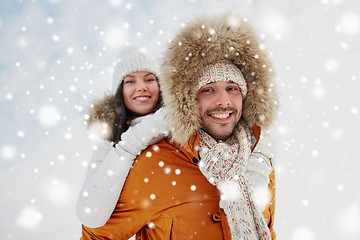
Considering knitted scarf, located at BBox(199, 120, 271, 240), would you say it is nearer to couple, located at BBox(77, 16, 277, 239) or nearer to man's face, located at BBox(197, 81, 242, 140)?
couple, located at BBox(77, 16, 277, 239)

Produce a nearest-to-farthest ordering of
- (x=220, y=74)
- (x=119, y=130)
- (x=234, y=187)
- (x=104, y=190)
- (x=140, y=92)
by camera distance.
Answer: (x=234, y=187) → (x=104, y=190) → (x=220, y=74) → (x=119, y=130) → (x=140, y=92)

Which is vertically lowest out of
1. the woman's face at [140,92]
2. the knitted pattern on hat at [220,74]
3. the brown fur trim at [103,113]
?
the brown fur trim at [103,113]

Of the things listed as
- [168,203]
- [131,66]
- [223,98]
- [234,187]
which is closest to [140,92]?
[131,66]

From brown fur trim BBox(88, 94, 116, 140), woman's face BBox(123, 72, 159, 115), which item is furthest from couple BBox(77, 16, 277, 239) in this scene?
woman's face BBox(123, 72, 159, 115)

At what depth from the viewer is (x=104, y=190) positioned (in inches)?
72.7

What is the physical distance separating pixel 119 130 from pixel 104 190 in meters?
0.71

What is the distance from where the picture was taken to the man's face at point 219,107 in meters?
2.01

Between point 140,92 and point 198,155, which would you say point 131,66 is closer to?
point 140,92

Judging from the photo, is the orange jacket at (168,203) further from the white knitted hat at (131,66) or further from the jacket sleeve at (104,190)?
the white knitted hat at (131,66)

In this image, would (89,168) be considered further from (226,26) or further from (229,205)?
(226,26)

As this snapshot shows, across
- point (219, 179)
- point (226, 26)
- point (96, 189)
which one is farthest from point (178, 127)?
Answer: point (226, 26)

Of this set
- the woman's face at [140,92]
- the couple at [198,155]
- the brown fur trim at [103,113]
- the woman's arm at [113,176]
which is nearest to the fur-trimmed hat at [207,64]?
the couple at [198,155]

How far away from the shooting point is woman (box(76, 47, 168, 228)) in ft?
6.09

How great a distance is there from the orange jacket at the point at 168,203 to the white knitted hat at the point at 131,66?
3.56 feet
